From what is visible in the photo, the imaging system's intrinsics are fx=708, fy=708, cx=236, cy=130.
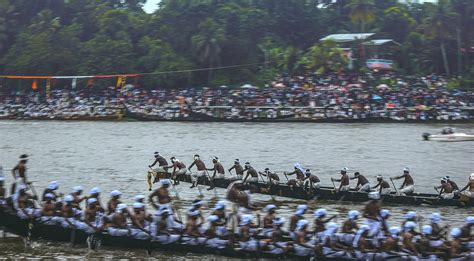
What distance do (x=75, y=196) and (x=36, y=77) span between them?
52.3 m

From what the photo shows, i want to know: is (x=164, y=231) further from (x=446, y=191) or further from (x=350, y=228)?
(x=446, y=191)

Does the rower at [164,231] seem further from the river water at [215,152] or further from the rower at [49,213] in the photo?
the rower at [49,213]

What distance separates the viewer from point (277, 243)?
55.1ft

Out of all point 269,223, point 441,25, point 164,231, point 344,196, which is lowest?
point 164,231

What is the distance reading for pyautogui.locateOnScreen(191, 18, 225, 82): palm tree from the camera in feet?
235

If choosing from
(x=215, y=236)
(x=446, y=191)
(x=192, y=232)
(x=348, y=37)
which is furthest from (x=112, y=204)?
(x=348, y=37)

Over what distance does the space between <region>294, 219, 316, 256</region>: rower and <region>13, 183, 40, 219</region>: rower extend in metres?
7.25

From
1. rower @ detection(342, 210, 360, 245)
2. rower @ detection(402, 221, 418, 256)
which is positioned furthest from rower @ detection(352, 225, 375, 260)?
rower @ detection(402, 221, 418, 256)

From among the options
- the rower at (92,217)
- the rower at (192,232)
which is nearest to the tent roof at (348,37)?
the rower at (92,217)

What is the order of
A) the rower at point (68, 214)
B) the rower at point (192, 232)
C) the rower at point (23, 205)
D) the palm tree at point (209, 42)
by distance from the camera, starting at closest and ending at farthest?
the rower at point (192, 232) < the rower at point (68, 214) < the rower at point (23, 205) < the palm tree at point (209, 42)

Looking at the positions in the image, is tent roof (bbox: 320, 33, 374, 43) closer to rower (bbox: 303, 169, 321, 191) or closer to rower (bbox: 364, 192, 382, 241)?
rower (bbox: 303, 169, 321, 191)

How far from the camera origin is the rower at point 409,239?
15711 millimetres

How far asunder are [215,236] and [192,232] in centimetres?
62

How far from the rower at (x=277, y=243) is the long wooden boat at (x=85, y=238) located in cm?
13
